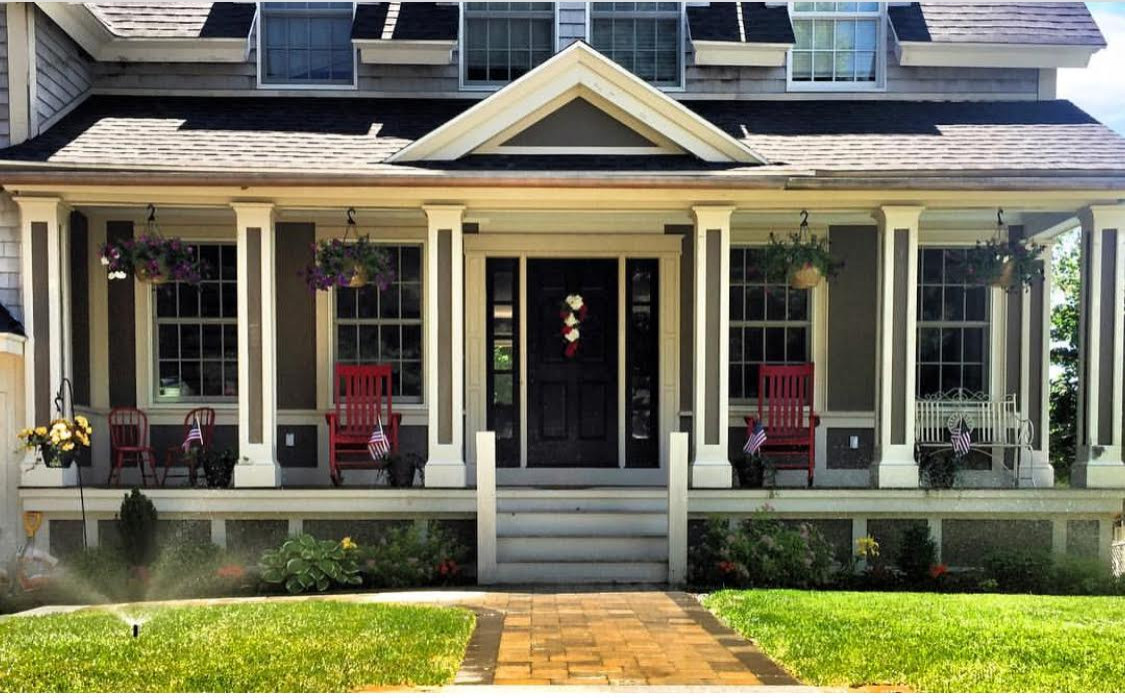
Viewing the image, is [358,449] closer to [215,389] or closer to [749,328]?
[215,389]

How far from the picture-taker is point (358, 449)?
37.6 feet

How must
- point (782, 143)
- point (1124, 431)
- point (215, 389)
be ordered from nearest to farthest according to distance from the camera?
point (782, 143), point (215, 389), point (1124, 431)

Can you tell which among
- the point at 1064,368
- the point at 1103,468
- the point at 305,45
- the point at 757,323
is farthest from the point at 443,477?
the point at 1064,368

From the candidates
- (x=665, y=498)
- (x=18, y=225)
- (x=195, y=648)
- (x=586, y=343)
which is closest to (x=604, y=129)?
(x=586, y=343)

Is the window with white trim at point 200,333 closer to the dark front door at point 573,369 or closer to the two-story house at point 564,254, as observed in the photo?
the two-story house at point 564,254

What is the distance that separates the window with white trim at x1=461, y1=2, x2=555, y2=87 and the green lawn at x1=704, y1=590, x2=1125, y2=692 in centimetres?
655

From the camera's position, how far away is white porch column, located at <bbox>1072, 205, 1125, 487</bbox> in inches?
411

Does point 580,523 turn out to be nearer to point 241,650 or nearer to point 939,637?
point 939,637

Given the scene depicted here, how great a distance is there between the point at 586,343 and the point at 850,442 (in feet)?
9.81

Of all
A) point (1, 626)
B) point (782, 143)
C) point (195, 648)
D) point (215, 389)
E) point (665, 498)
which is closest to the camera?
point (195, 648)

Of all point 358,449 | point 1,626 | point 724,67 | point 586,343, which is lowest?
point 1,626

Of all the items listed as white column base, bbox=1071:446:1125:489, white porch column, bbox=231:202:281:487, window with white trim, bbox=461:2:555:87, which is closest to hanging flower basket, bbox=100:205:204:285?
white porch column, bbox=231:202:281:487

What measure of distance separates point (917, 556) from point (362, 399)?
17.7ft

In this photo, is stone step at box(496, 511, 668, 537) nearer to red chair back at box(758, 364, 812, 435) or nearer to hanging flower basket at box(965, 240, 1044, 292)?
red chair back at box(758, 364, 812, 435)
